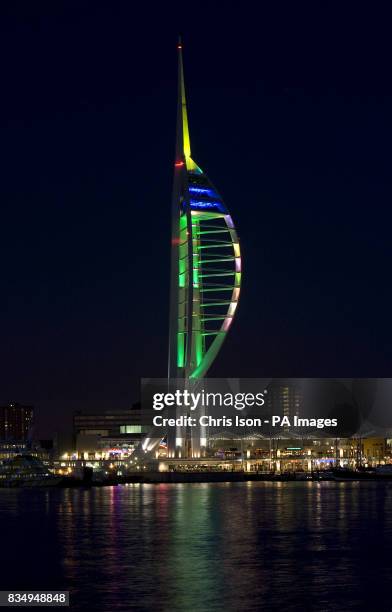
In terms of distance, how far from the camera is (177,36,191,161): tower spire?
264 ft

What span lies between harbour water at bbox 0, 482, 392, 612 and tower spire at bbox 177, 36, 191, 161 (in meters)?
38.0

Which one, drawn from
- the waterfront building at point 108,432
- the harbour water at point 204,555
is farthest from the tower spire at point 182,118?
the harbour water at point 204,555

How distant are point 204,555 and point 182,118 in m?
56.9

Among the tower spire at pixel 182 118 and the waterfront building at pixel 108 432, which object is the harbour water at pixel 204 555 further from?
the waterfront building at pixel 108 432

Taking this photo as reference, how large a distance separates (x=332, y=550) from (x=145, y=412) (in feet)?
284

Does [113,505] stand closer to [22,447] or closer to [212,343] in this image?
[212,343]

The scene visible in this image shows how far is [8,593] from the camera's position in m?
22.2

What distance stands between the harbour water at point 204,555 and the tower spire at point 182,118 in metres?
38.0

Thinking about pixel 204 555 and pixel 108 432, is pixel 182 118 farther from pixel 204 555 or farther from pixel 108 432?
pixel 204 555

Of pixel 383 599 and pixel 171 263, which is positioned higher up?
pixel 171 263

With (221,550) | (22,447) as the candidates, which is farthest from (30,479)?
(221,550)

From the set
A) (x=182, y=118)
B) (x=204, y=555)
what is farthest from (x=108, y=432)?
(x=204, y=555)

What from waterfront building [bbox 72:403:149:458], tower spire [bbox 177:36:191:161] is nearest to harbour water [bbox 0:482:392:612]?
tower spire [bbox 177:36:191:161]

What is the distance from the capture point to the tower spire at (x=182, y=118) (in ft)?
264
